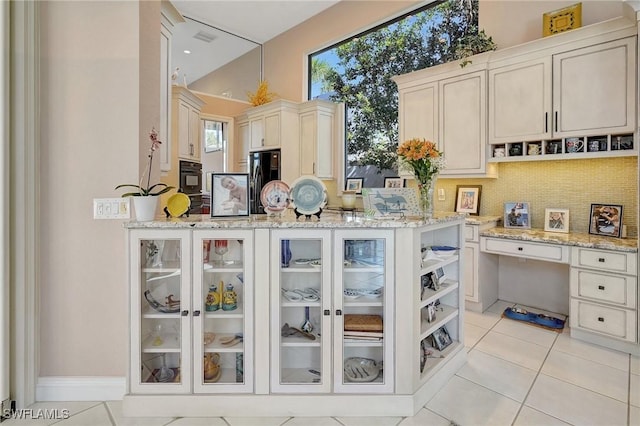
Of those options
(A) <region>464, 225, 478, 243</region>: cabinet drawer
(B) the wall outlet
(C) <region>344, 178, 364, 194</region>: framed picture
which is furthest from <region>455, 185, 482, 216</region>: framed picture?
(B) the wall outlet

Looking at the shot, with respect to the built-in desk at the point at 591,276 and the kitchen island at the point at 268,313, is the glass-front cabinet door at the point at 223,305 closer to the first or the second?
the kitchen island at the point at 268,313

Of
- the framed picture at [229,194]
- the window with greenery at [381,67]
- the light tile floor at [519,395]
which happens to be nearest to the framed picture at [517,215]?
the light tile floor at [519,395]

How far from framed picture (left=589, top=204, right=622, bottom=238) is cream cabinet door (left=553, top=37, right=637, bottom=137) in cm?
67

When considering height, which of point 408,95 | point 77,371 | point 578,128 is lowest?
point 77,371

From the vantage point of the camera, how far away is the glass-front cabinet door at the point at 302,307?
1799 mm

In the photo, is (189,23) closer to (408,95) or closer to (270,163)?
(270,163)

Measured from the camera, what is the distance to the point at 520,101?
10.3ft

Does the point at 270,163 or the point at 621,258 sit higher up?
the point at 270,163

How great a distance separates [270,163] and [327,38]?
2.21 meters

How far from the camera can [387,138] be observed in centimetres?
461

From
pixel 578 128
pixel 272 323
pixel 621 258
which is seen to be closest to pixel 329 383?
pixel 272 323

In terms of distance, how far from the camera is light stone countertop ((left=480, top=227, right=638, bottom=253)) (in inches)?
99.7

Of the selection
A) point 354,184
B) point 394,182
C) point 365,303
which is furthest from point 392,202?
point 354,184

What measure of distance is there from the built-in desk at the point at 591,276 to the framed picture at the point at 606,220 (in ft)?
0.34
